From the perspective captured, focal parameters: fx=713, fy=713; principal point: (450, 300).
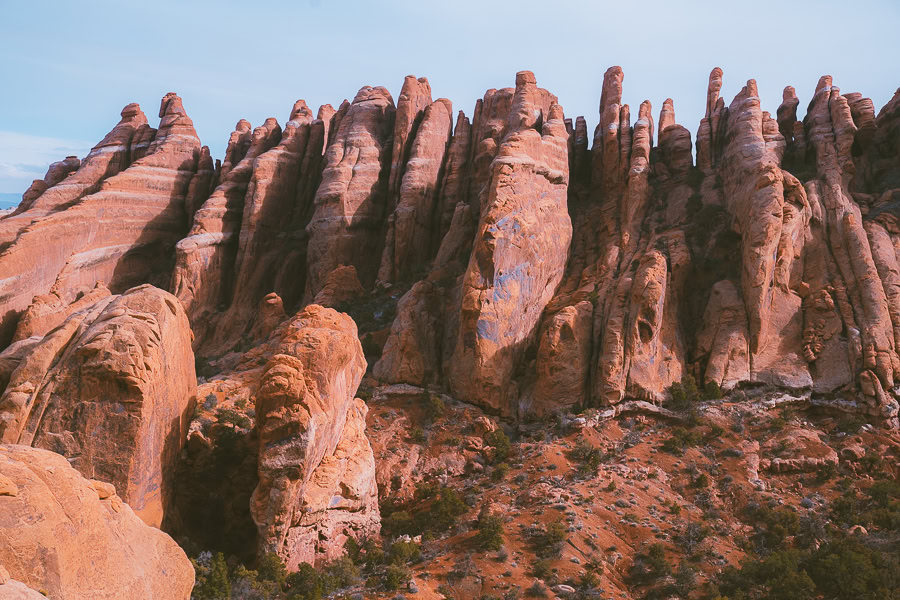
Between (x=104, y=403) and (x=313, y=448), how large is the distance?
5.67 meters

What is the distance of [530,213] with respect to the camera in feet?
119

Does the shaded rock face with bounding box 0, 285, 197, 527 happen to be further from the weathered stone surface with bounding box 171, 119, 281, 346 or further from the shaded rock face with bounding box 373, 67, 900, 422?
the weathered stone surface with bounding box 171, 119, 281, 346

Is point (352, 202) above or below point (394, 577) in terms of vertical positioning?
above

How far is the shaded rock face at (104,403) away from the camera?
17.4m

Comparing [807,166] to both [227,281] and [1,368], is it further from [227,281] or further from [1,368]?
[1,368]

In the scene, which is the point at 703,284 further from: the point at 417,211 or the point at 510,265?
the point at 417,211

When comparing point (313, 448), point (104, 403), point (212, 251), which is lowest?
point (313, 448)

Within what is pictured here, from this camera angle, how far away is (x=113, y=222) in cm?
4681

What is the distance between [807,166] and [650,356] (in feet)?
56.6

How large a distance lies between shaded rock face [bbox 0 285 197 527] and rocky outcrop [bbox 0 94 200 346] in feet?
75.7

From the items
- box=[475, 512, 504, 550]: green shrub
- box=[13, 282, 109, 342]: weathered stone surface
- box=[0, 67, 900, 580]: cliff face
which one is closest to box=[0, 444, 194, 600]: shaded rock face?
box=[0, 67, 900, 580]: cliff face

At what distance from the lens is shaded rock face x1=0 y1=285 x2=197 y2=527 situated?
1738 centimetres

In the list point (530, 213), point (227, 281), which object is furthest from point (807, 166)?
point (227, 281)

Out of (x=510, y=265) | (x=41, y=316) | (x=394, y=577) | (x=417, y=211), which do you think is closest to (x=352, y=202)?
(x=417, y=211)
